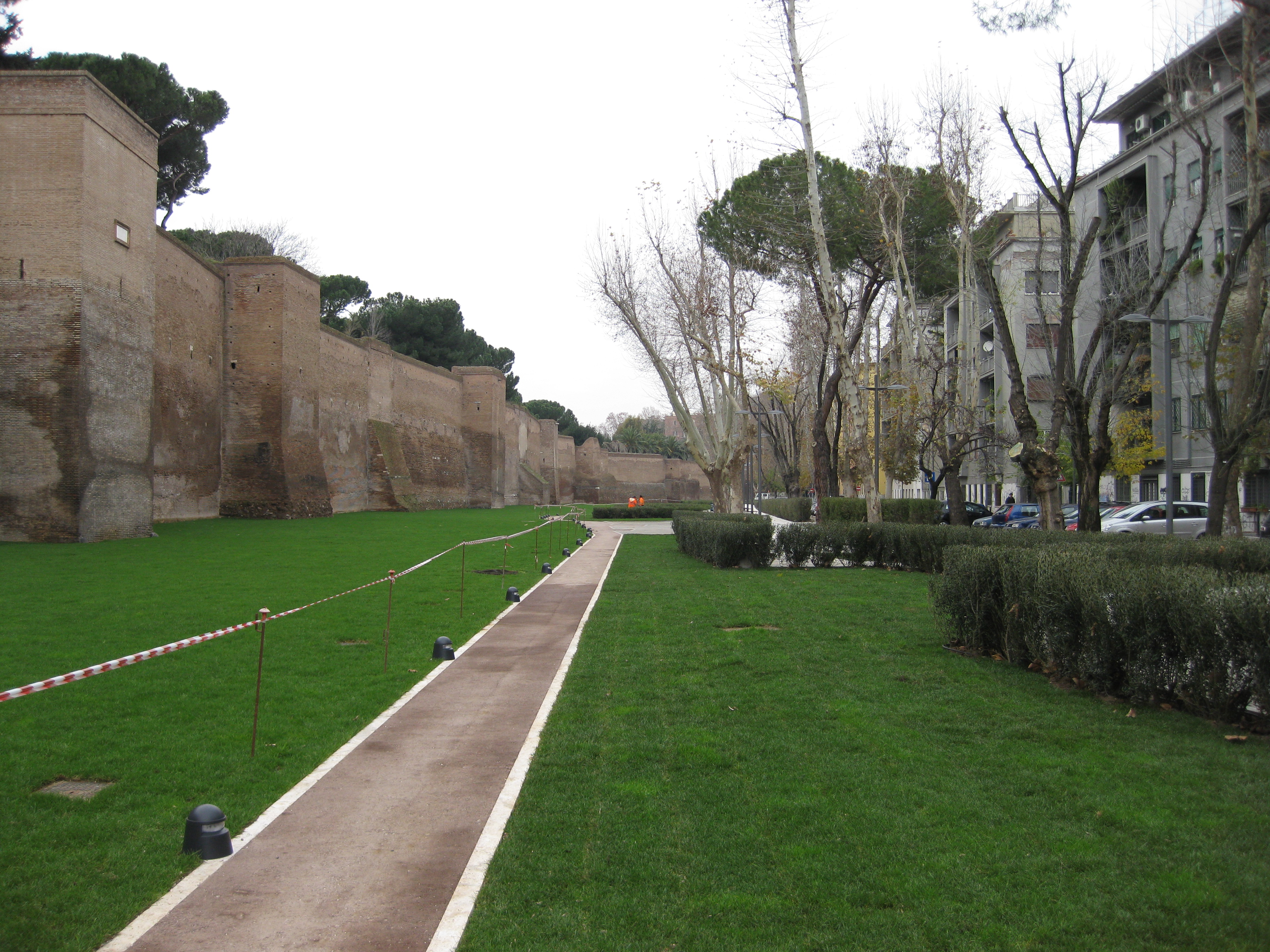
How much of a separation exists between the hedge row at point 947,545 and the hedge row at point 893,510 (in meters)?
9.31

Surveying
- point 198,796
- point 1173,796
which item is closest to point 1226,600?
point 1173,796

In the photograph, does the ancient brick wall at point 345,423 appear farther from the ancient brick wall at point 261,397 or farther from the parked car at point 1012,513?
the parked car at point 1012,513

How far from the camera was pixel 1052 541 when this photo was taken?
472 inches

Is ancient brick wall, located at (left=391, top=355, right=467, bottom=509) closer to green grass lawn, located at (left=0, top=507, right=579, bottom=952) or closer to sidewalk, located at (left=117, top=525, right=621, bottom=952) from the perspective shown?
green grass lawn, located at (left=0, top=507, right=579, bottom=952)

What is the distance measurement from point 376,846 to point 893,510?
80.3ft

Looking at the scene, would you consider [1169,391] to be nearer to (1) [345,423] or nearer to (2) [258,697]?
(2) [258,697]

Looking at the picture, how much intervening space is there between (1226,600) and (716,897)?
3.65m

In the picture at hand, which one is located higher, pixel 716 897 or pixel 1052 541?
pixel 1052 541

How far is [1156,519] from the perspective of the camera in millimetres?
23547

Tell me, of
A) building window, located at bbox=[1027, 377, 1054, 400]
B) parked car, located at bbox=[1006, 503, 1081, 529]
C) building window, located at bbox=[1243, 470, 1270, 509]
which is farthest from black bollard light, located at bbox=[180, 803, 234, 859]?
building window, located at bbox=[1027, 377, 1054, 400]

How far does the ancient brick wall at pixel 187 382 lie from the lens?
25547 mm

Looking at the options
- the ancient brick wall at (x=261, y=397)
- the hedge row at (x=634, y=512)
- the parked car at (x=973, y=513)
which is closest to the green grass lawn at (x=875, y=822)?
the ancient brick wall at (x=261, y=397)

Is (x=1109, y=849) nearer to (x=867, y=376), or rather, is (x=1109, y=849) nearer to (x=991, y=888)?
→ (x=991, y=888)

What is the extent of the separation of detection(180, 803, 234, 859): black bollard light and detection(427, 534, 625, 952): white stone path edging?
973 mm
